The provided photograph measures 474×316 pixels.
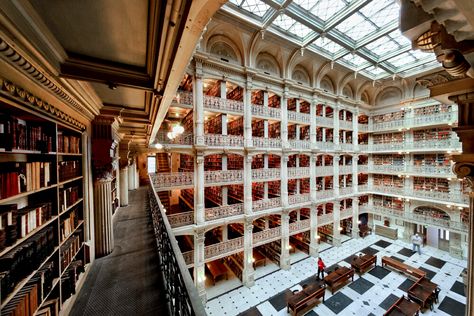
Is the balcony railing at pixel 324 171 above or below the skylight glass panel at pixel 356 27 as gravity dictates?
below

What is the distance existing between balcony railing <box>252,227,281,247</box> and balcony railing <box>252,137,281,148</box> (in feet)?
15.0

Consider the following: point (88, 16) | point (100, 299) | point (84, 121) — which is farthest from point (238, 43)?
point (100, 299)

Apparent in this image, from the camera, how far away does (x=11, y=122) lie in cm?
181

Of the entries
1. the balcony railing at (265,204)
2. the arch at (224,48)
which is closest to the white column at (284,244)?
the balcony railing at (265,204)

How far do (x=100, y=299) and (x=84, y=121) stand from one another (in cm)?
309

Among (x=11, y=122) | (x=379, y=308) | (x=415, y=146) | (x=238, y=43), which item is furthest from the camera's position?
(x=415, y=146)

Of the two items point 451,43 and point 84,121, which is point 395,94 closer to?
point 451,43

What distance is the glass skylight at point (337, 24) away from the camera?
700cm

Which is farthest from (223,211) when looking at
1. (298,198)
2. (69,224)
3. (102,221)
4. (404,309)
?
(404,309)

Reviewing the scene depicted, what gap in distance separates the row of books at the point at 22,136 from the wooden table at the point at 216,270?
875cm

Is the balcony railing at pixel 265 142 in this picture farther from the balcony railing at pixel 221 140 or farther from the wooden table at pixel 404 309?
the wooden table at pixel 404 309

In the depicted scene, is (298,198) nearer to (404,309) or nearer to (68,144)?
(404,309)

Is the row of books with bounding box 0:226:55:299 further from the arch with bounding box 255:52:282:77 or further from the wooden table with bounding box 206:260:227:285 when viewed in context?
the arch with bounding box 255:52:282:77

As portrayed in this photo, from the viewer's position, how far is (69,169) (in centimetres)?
304
